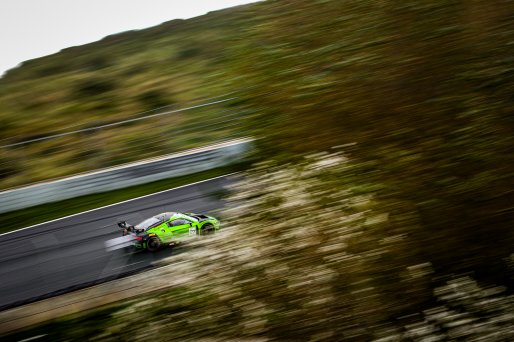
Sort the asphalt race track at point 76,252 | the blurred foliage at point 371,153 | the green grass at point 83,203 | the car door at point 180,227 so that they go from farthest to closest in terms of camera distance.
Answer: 1. the green grass at point 83,203
2. the car door at point 180,227
3. the asphalt race track at point 76,252
4. the blurred foliage at point 371,153

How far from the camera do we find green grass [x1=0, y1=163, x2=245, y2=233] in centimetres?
1385

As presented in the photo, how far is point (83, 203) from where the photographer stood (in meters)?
14.4

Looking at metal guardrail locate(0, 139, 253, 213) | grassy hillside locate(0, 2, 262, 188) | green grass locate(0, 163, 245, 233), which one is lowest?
green grass locate(0, 163, 245, 233)

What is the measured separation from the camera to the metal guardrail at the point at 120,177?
14.4m

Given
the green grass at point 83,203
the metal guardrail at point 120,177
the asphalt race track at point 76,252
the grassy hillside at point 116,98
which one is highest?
the grassy hillside at point 116,98

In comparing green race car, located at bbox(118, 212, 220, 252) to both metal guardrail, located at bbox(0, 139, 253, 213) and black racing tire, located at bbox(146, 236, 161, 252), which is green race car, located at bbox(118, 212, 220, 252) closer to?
black racing tire, located at bbox(146, 236, 161, 252)

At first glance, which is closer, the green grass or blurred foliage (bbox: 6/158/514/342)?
blurred foliage (bbox: 6/158/514/342)

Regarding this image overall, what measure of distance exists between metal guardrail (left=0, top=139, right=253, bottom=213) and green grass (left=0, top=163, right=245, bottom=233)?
170 millimetres

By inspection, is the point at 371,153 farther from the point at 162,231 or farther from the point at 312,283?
the point at 162,231

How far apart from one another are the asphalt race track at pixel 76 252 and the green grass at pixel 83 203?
1.22 ft

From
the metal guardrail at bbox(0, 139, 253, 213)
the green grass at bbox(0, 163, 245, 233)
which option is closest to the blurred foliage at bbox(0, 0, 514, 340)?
A: the green grass at bbox(0, 163, 245, 233)

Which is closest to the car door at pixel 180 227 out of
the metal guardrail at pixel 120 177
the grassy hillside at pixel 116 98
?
the grassy hillside at pixel 116 98

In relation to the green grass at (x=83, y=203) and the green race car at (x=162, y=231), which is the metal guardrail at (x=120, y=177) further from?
the green race car at (x=162, y=231)

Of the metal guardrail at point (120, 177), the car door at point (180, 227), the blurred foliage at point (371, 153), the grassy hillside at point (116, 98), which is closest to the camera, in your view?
the blurred foliage at point (371, 153)
